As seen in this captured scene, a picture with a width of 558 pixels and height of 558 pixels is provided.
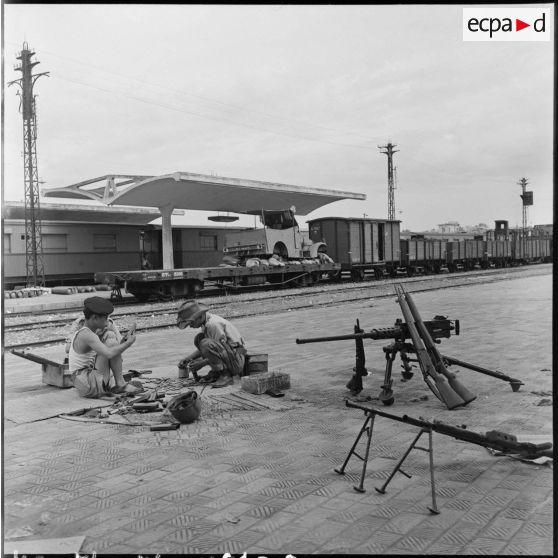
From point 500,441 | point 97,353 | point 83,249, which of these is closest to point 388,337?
point 500,441

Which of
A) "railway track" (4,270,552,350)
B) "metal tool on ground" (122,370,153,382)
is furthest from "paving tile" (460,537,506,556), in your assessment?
"railway track" (4,270,552,350)

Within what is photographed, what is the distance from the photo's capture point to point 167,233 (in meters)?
15.3

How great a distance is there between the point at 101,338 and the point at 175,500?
3451 millimetres

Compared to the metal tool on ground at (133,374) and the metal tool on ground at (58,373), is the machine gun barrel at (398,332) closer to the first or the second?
the metal tool on ground at (133,374)

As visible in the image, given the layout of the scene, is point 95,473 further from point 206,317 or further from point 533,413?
point 533,413

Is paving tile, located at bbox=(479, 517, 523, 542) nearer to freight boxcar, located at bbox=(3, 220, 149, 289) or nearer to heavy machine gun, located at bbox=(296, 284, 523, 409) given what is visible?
heavy machine gun, located at bbox=(296, 284, 523, 409)

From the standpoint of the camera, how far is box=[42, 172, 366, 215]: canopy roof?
30.5ft

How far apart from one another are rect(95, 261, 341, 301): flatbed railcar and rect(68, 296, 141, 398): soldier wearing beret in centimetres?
659

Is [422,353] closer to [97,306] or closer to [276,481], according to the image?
[276,481]

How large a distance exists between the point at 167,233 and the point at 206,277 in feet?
5.66

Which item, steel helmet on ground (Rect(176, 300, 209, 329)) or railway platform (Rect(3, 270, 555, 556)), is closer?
railway platform (Rect(3, 270, 555, 556))

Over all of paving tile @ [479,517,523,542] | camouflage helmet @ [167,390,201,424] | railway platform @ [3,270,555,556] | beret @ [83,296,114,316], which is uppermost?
beret @ [83,296,114,316]

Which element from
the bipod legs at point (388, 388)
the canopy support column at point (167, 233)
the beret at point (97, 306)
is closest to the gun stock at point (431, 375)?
the bipod legs at point (388, 388)

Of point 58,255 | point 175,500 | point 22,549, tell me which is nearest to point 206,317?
point 175,500
